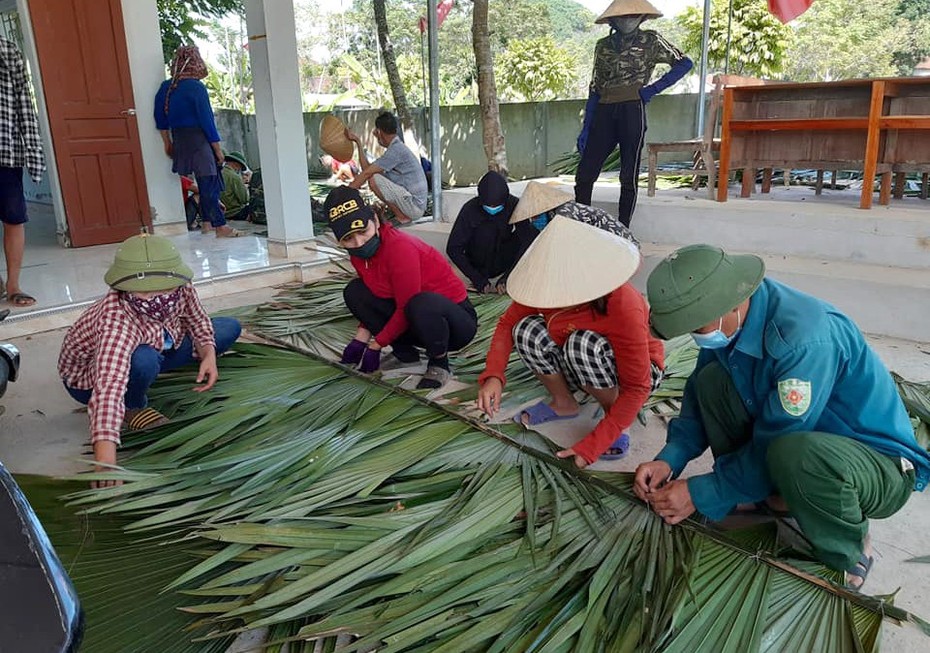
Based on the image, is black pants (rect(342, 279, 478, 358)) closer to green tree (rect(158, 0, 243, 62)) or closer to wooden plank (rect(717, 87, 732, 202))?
wooden plank (rect(717, 87, 732, 202))

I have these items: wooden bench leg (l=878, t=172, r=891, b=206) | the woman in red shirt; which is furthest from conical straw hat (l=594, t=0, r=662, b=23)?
the woman in red shirt

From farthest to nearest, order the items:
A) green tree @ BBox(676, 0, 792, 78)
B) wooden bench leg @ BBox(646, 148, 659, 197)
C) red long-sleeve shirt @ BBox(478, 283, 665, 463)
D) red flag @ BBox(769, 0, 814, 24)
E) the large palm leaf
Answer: green tree @ BBox(676, 0, 792, 78)
red flag @ BBox(769, 0, 814, 24)
wooden bench leg @ BBox(646, 148, 659, 197)
red long-sleeve shirt @ BBox(478, 283, 665, 463)
the large palm leaf

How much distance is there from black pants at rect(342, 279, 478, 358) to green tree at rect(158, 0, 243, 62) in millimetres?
8094

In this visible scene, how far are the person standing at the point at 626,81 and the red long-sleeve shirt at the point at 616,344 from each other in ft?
7.76

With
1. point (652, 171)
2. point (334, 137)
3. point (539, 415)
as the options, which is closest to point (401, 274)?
point (539, 415)

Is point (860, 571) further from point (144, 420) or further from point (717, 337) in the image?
point (144, 420)

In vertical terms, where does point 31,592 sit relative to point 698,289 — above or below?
below

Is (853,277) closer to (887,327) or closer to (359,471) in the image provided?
(887,327)

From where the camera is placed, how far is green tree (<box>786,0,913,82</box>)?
31.9 meters

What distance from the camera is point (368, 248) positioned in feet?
9.51

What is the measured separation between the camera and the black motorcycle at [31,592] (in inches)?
34.5

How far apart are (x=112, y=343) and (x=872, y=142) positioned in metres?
4.13

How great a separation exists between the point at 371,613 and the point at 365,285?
1.89 meters

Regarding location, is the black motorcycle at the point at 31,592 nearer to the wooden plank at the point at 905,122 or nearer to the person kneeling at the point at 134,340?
the person kneeling at the point at 134,340
